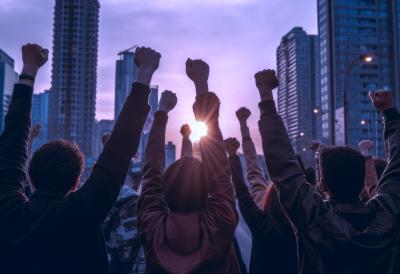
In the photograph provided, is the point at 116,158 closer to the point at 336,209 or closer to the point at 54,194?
the point at 54,194

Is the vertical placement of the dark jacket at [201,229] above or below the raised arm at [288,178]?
below

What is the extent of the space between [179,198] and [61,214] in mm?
738

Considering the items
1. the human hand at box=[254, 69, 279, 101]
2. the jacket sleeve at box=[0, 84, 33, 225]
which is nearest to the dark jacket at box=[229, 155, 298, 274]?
the human hand at box=[254, 69, 279, 101]

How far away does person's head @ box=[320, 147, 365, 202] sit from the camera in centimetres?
246

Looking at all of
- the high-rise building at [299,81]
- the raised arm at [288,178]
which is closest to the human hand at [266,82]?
the raised arm at [288,178]

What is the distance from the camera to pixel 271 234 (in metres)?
3.14

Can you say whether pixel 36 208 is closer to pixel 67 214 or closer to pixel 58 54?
pixel 67 214

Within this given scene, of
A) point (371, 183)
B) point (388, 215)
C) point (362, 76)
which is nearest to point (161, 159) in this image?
point (388, 215)

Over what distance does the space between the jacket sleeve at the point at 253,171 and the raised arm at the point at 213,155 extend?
124 cm

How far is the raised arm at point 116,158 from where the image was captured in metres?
2.02

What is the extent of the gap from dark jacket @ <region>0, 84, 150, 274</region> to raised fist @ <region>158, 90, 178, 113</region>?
0.96 meters

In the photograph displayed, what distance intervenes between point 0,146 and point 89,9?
12505cm

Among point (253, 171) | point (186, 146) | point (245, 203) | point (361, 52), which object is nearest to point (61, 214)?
point (245, 203)

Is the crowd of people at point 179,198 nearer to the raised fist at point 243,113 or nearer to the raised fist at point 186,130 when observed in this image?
the raised fist at point 186,130
